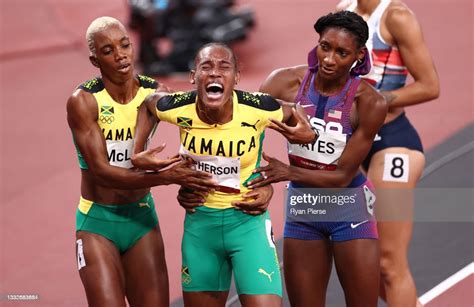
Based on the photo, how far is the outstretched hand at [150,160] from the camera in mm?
5120

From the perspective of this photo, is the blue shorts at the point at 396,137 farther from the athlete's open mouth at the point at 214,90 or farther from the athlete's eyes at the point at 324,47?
the athlete's open mouth at the point at 214,90

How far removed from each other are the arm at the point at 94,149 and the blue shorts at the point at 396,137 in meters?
1.58

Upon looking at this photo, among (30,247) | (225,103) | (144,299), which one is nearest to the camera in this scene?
(225,103)

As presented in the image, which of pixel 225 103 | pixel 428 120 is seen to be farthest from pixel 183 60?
pixel 225 103

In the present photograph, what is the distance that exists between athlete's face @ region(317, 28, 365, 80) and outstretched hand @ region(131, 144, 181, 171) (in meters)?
0.92

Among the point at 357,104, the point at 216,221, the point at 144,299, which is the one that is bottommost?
the point at 144,299

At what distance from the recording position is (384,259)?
6.09 metres

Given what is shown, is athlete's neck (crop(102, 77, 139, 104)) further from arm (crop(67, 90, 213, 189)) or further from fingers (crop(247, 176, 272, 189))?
fingers (crop(247, 176, 272, 189))

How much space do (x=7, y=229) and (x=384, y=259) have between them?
4.13m

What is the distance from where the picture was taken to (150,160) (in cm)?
514

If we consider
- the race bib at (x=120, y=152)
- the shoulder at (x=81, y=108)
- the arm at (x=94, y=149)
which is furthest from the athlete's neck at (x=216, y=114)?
the shoulder at (x=81, y=108)

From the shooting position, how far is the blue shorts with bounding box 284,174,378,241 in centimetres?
546

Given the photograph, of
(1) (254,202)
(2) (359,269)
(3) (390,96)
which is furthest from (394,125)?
(1) (254,202)

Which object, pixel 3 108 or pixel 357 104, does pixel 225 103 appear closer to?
pixel 357 104
